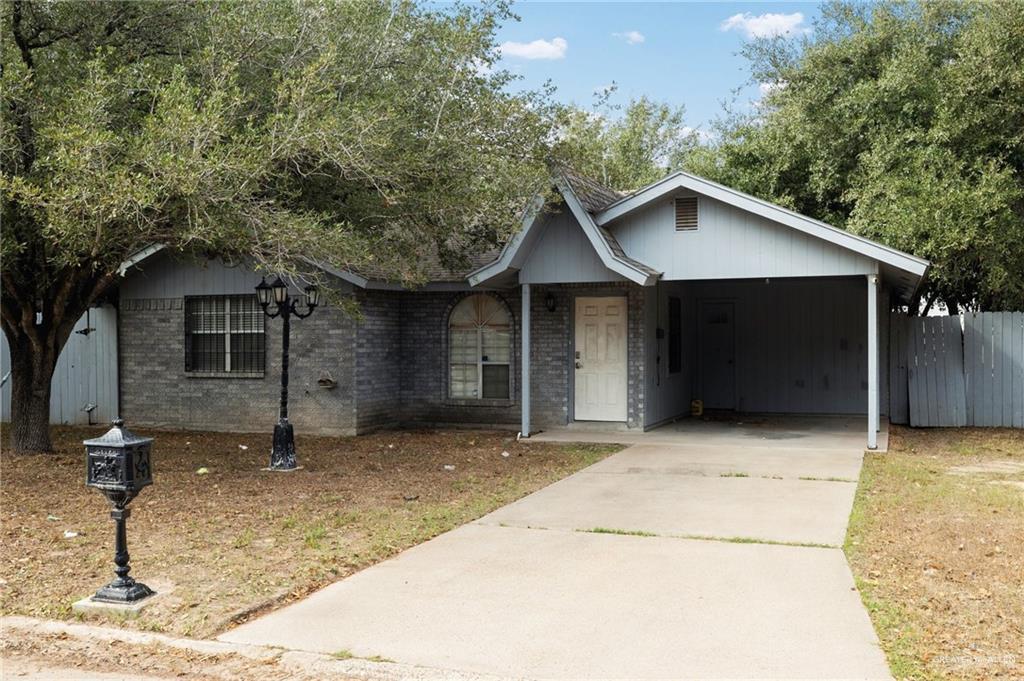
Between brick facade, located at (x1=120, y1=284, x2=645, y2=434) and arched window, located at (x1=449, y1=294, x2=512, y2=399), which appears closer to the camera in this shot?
brick facade, located at (x1=120, y1=284, x2=645, y2=434)

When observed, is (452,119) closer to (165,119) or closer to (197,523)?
(165,119)

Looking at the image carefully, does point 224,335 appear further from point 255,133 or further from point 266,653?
point 266,653

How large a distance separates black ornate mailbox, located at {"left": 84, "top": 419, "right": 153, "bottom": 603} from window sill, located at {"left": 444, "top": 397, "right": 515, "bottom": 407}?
1015cm

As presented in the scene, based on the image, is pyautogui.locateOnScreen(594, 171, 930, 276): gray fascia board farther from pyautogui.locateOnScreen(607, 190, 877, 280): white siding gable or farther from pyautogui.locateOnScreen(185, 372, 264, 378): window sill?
pyautogui.locateOnScreen(185, 372, 264, 378): window sill

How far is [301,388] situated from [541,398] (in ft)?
13.1

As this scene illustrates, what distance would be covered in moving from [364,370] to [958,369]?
1037 cm

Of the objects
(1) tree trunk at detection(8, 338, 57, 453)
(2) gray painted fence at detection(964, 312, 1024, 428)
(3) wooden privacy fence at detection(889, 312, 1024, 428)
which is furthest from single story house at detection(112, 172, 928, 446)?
(1) tree trunk at detection(8, 338, 57, 453)

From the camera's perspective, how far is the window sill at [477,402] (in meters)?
15.6

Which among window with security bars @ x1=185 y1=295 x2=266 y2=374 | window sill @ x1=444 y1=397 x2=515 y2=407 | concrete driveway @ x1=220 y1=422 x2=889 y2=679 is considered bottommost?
concrete driveway @ x1=220 y1=422 x2=889 y2=679

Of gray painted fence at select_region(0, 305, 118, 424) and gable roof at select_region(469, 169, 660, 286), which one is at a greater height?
gable roof at select_region(469, 169, 660, 286)

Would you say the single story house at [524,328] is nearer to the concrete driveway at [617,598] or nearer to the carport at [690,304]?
the carport at [690,304]

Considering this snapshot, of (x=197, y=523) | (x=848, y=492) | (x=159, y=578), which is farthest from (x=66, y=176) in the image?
(x=848, y=492)

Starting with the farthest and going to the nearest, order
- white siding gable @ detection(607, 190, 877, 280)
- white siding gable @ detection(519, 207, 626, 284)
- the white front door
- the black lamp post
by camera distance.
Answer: the white front door < white siding gable @ detection(519, 207, 626, 284) < white siding gable @ detection(607, 190, 877, 280) < the black lamp post

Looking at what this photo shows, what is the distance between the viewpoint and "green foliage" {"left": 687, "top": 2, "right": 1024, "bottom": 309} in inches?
599
